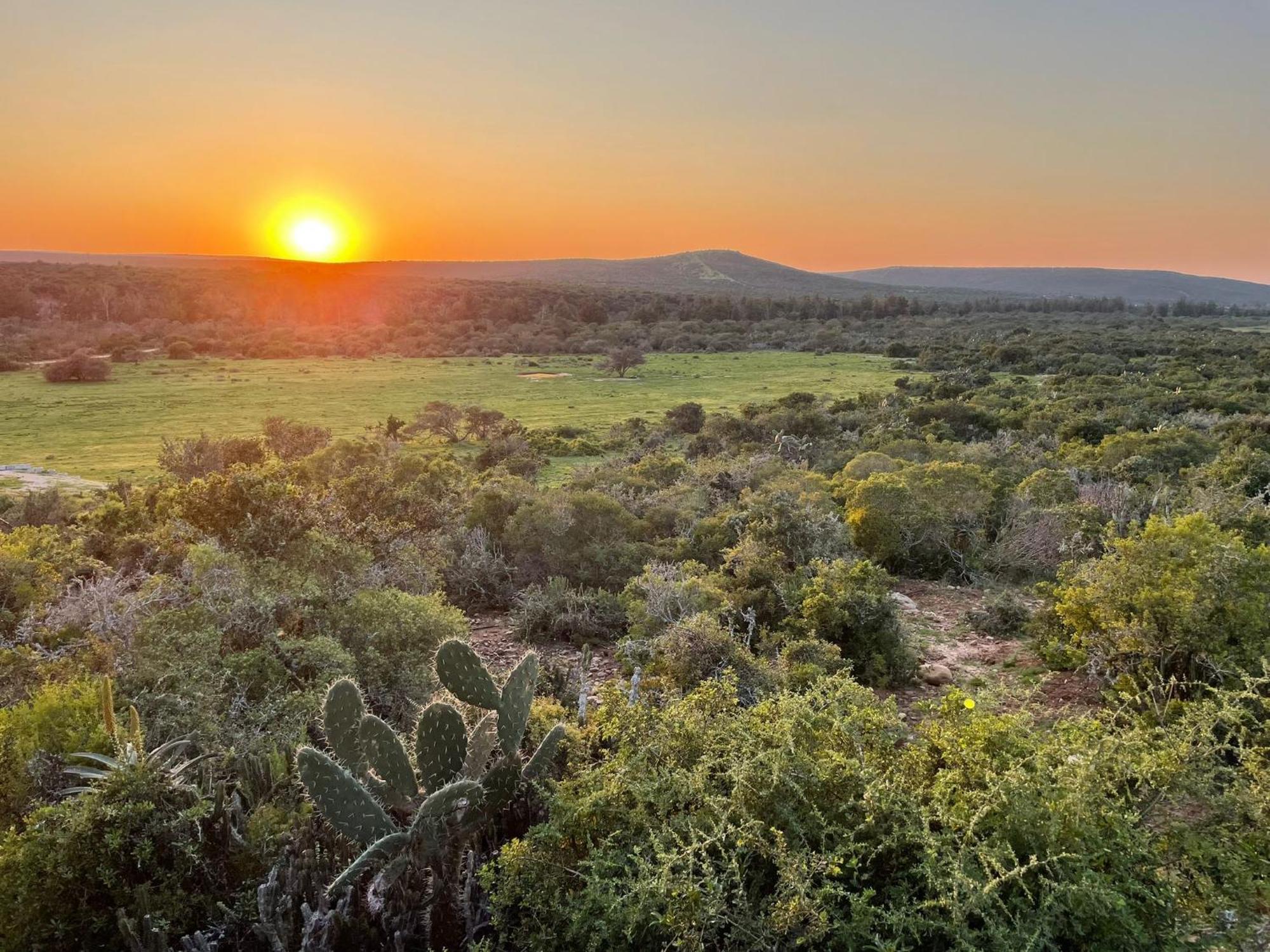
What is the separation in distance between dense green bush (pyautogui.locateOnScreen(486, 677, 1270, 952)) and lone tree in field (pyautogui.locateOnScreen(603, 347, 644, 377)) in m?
37.7

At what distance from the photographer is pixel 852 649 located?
21.9ft

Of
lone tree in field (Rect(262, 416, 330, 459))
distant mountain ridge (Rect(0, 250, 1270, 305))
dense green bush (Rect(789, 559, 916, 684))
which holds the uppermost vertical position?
distant mountain ridge (Rect(0, 250, 1270, 305))

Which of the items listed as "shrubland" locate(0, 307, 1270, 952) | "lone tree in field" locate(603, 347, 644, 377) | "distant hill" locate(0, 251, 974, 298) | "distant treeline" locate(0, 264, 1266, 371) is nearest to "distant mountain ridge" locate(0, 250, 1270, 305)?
"distant hill" locate(0, 251, 974, 298)

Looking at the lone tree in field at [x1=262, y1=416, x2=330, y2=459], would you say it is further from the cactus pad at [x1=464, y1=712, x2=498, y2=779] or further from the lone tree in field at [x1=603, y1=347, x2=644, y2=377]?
the lone tree in field at [x1=603, y1=347, x2=644, y2=377]

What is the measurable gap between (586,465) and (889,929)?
1505 centimetres

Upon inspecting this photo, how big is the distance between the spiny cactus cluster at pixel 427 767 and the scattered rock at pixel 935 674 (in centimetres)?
387

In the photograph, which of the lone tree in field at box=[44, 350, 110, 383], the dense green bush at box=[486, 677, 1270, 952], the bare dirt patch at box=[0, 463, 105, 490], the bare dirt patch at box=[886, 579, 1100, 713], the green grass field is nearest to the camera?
the dense green bush at box=[486, 677, 1270, 952]

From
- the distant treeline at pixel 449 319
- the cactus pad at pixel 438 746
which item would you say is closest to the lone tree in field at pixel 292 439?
the cactus pad at pixel 438 746

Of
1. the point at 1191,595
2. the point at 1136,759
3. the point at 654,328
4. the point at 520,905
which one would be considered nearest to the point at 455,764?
the point at 520,905

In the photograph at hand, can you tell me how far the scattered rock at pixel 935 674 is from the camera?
6.54 meters

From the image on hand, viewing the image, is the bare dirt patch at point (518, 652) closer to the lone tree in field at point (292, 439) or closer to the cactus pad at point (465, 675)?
the cactus pad at point (465, 675)

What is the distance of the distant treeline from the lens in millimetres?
50250

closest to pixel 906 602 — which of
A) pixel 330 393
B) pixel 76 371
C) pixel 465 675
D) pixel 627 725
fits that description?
pixel 627 725

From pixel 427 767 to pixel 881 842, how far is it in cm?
210
